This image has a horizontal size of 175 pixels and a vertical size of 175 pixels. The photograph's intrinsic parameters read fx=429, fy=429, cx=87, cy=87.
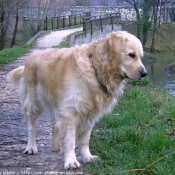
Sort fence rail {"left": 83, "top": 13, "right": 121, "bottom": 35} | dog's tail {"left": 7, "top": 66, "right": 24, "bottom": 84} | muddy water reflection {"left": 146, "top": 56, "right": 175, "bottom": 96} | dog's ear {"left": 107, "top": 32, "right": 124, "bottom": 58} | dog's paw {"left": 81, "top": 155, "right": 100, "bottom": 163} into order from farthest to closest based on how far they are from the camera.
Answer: fence rail {"left": 83, "top": 13, "right": 121, "bottom": 35} → muddy water reflection {"left": 146, "top": 56, "right": 175, "bottom": 96} → dog's tail {"left": 7, "top": 66, "right": 24, "bottom": 84} → dog's paw {"left": 81, "top": 155, "right": 100, "bottom": 163} → dog's ear {"left": 107, "top": 32, "right": 124, "bottom": 58}

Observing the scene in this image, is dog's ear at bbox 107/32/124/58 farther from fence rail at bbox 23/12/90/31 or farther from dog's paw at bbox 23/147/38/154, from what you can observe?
fence rail at bbox 23/12/90/31

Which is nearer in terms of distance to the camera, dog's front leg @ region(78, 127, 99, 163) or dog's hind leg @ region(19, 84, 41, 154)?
dog's front leg @ region(78, 127, 99, 163)

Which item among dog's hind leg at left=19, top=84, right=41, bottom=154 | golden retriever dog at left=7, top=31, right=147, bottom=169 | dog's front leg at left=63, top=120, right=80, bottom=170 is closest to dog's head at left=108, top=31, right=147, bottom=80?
golden retriever dog at left=7, top=31, right=147, bottom=169

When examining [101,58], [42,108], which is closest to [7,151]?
[42,108]

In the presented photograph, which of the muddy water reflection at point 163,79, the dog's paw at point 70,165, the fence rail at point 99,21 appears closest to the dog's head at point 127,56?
the dog's paw at point 70,165

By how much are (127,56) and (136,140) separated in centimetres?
158

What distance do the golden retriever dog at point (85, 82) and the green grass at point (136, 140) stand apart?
352mm

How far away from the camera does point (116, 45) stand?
204 inches

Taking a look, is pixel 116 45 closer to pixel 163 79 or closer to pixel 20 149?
pixel 20 149

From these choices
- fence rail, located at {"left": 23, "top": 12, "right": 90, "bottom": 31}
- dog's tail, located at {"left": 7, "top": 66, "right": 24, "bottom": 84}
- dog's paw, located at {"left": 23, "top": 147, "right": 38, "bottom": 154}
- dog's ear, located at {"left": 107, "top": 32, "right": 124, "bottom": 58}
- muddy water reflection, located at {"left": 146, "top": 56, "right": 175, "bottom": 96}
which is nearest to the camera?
dog's ear, located at {"left": 107, "top": 32, "right": 124, "bottom": 58}

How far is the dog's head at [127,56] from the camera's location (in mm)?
5172

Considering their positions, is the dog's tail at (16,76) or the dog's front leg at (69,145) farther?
the dog's tail at (16,76)

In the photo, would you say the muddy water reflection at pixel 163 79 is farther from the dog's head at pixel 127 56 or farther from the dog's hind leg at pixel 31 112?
the dog's head at pixel 127 56

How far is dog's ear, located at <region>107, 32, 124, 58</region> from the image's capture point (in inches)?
204
